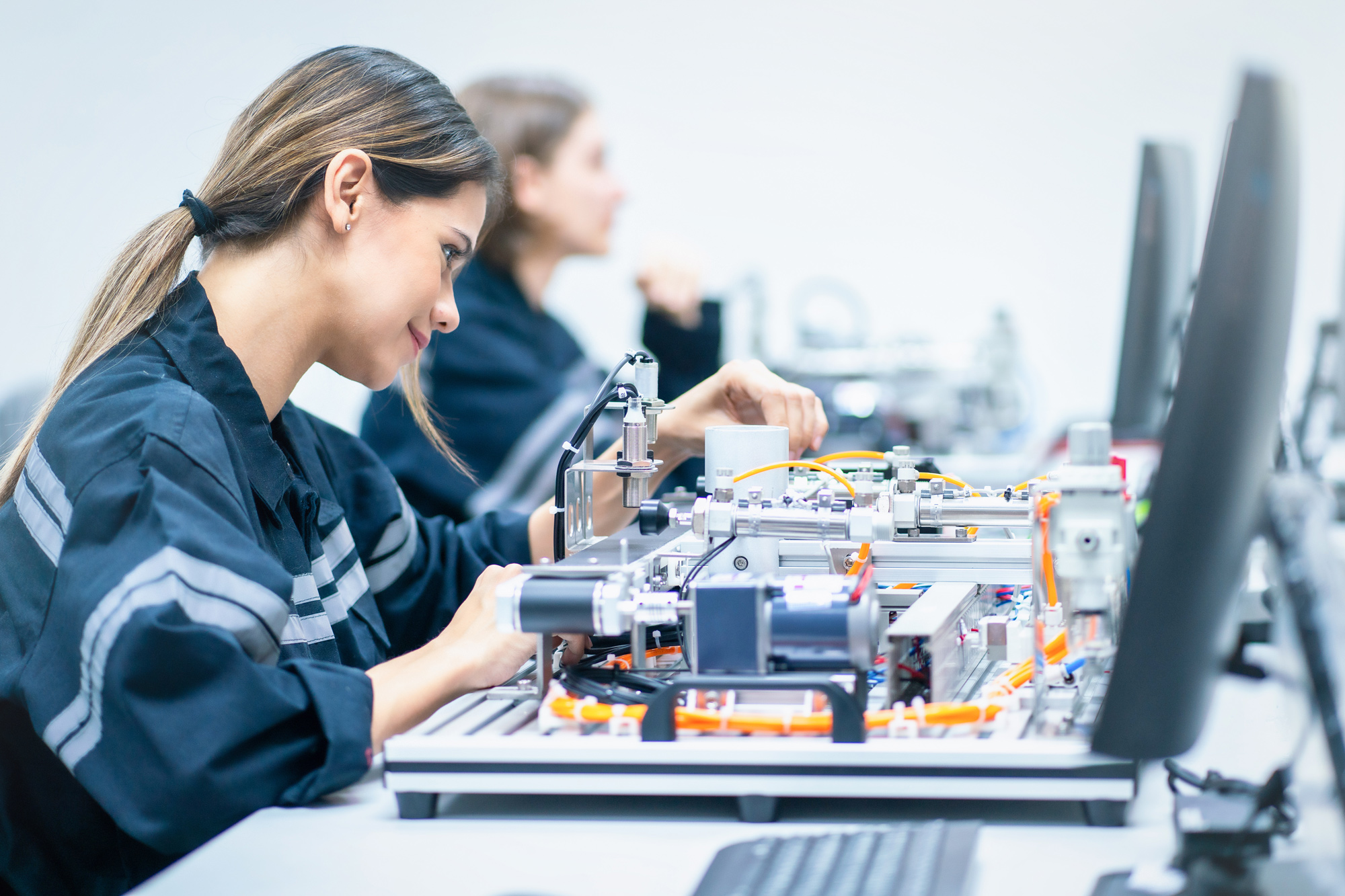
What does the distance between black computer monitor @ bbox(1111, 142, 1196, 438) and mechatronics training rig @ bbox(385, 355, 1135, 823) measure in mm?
Answer: 847

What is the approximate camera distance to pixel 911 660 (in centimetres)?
81

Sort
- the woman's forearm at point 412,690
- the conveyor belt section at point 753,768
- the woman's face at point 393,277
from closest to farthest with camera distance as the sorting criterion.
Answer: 1. the conveyor belt section at point 753,768
2. the woman's forearm at point 412,690
3. the woman's face at point 393,277

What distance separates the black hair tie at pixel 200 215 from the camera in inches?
40.9

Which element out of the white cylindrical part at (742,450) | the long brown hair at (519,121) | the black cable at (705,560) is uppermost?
the long brown hair at (519,121)

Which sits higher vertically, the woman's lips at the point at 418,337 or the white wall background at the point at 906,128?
the white wall background at the point at 906,128

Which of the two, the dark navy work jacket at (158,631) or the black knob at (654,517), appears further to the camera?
the black knob at (654,517)

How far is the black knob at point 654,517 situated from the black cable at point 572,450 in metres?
0.09

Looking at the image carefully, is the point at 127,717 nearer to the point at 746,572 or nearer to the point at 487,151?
the point at 746,572

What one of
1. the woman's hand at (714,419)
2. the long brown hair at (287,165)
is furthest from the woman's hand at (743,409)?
the long brown hair at (287,165)

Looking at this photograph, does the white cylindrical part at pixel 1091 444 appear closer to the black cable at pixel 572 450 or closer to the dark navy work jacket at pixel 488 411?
the black cable at pixel 572 450

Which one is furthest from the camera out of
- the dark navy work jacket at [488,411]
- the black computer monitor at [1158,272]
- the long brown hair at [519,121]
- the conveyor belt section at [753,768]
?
the long brown hair at [519,121]

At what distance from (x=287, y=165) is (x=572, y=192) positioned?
140 centimetres

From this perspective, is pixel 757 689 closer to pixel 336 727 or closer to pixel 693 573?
pixel 693 573

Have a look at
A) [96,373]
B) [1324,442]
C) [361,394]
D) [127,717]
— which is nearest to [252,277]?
[96,373]
